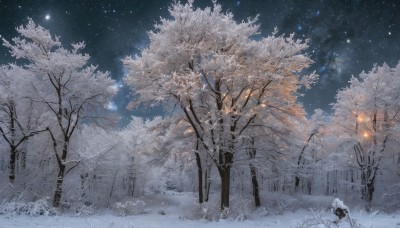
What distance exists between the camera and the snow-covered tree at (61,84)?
1672 centimetres

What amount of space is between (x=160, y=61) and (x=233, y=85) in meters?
3.96

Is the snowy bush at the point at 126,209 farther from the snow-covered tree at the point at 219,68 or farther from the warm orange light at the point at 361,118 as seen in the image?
the warm orange light at the point at 361,118

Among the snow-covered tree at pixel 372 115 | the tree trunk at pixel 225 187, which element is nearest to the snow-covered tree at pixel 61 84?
the tree trunk at pixel 225 187

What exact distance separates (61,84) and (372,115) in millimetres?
23230

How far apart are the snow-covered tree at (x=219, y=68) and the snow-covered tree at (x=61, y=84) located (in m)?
3.17

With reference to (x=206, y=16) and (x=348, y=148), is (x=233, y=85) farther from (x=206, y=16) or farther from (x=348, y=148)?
(x=348, y=148)

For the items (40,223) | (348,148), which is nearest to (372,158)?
(348,148)

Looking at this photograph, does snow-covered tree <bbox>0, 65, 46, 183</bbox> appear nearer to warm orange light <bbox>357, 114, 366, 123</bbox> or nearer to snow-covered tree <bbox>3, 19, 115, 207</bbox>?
snow-covered tree <bbox>3, 19, 115, 207</bbox>

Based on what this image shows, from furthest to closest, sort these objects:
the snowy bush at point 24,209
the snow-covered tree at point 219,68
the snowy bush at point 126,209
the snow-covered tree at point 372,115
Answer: the snow-covered tree at point 372,115
the snowy bush at point 126,209
the snow-covered tree at point 219,68
the snowy bush at point 24,209

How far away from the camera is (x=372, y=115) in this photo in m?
25.4

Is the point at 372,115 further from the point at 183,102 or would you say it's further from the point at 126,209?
the point at 126,209

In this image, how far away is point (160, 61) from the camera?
637 inches

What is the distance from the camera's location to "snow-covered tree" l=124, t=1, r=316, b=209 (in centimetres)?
1523

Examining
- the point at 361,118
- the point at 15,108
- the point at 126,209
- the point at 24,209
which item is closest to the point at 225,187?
the point at 126,209
